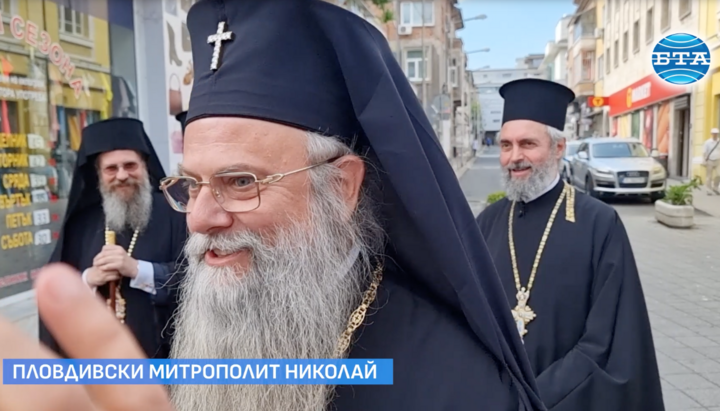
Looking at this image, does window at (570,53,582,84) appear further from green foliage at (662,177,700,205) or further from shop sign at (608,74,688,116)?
green foliage at (662,177,700,205)

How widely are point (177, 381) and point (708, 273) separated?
8.24 meters

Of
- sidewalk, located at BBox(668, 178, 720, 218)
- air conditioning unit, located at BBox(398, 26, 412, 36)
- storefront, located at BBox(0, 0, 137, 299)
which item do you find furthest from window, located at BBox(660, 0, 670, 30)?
air conditioning unit, located at BBox(398, 26, 412, 36)

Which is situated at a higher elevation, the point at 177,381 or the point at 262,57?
the point at 262,57

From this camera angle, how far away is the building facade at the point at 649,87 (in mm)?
16469

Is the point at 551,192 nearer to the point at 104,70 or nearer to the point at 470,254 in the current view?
the point at 470,254

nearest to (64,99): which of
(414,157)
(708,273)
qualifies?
(414,157)

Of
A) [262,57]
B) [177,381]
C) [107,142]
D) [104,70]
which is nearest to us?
[177,381]

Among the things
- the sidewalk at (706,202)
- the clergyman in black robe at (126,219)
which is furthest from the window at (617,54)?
the clergyman in black robe at (126,219)

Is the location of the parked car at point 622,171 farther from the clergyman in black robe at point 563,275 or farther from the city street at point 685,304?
the clergyman in black robe at point 563,275

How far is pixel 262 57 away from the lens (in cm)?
→ 143

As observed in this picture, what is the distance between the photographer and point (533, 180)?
3.24m

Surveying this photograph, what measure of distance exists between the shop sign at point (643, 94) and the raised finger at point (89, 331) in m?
19.3

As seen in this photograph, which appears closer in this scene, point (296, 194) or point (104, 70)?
point (296, 194)

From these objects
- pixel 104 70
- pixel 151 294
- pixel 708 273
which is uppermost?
pixel 104 70
